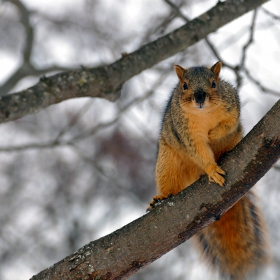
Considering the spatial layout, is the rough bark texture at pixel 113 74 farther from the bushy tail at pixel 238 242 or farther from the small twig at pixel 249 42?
the bushy tail at pixel 238 242

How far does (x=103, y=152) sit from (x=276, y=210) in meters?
2.28

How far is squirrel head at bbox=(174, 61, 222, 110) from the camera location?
9.15 ft

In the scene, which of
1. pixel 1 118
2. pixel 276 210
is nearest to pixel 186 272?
pixel 276 210

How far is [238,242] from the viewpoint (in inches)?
114

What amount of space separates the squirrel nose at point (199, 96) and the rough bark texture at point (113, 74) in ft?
1.01

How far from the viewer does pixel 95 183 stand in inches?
269

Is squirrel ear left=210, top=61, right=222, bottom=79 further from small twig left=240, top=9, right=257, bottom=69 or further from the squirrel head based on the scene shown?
small twig left=240, top=9, right=257, bottom=69

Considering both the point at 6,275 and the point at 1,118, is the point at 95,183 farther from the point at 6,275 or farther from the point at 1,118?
the point at 1,118

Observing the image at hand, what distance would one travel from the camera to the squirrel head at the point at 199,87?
2.79 metres

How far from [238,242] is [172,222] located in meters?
0.70

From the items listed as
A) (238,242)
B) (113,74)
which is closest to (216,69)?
(113,74)

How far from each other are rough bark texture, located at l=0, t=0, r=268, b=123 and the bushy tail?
0.98 metres

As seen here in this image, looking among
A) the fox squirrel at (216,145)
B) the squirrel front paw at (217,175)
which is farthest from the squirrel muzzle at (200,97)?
the squirrel front paw at (217,175)

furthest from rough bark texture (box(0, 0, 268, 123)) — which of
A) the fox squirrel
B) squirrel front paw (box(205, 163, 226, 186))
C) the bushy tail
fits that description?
the bushy tail
